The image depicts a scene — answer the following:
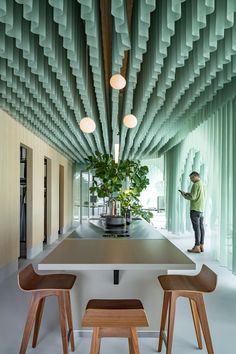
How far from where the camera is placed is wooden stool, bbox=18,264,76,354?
7.06ft

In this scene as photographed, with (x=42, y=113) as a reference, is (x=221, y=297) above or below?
below

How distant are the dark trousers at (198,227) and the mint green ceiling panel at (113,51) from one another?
94.3 inches

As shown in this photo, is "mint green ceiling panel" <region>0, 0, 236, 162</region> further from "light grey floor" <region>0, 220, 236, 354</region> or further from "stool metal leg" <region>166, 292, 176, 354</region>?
"light grey floor" <region>0, 220, 236, 354</region>

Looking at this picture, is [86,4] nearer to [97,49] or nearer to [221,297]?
[97,49]

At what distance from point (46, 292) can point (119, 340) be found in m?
0.92

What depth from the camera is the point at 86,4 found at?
75.9 inches

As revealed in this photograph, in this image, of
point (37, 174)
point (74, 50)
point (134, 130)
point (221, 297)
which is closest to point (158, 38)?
point (74, 50)

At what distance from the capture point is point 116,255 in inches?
78.8

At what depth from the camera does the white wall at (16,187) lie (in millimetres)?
4535

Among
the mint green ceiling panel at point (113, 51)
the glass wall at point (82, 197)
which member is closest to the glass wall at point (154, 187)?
the glass wall at point (82, 197)

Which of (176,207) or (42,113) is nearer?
(42,113)

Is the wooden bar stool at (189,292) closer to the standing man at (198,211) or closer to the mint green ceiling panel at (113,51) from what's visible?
the mint green ceiling panel at (113,51)

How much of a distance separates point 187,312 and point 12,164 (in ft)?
11.4

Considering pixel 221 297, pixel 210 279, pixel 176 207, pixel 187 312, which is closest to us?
pixel 210 279
